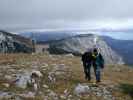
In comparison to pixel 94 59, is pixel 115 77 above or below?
below

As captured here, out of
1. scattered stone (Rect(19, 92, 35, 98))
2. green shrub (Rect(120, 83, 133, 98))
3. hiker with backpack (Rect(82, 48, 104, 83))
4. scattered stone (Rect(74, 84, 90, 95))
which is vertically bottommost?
green shrub (Rect(120, 83, 133, 98))

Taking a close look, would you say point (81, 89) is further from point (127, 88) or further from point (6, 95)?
point (6, 95)

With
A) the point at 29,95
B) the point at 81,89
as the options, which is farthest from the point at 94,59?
the point at 29,95

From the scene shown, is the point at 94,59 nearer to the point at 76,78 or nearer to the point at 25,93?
the point at 76,78

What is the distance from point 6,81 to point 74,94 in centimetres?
486

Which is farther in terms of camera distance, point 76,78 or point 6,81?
point 76,78

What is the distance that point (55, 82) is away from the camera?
85.4 feet

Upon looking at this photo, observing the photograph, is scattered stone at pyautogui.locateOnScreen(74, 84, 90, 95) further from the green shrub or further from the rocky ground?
the green shrub

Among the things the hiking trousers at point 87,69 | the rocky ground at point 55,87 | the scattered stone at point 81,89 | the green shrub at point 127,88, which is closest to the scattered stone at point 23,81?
the rocky ground at point 55,87

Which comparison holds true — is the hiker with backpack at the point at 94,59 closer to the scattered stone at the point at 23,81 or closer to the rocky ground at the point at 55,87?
the rocky ground at the point at 55,87

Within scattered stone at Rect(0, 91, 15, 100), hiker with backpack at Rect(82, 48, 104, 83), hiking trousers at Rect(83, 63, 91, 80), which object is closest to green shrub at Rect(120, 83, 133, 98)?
hiker with backpack at Rect(82, 48, 104, 83)

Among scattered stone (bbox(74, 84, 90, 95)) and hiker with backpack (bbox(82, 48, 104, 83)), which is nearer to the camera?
scattered stone (bbox(74, 84, 90, 95))

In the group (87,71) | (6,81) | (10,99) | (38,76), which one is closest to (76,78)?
(87,71)

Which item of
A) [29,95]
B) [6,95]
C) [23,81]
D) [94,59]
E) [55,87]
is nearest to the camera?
[6,95]
